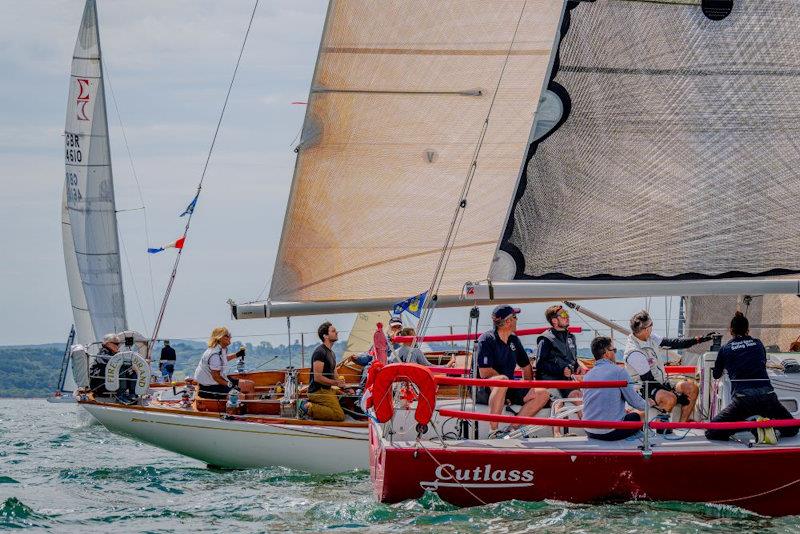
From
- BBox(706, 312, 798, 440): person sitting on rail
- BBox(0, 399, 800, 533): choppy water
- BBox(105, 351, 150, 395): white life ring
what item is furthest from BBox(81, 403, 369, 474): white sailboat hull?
BBox(706, 312, 798, 440): person sitting on rail

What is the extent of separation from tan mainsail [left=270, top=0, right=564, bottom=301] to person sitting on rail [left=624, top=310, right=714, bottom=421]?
148 inches

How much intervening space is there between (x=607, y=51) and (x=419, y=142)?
4.26 m

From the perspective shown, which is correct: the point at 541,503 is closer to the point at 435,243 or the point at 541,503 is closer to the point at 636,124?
the point at 636,124

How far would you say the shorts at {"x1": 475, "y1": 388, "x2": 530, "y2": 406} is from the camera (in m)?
12.2

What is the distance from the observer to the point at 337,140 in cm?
1562

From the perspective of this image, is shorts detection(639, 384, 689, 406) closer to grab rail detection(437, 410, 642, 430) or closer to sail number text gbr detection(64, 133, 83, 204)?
grab rail detection(437, 410, 642, 430)

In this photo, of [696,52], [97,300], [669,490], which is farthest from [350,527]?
[97,300]

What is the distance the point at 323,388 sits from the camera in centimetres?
1476

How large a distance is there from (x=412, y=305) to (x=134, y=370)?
15.5ft

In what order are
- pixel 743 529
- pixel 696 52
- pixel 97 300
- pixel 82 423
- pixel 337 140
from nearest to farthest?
pixel 743 529 → pixel 696 52 → pixel 337 140 → pixel 82 423 → pixel 97 300

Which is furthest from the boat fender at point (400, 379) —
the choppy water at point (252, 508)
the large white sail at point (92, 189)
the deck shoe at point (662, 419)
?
the large white sail at point (92, 189)

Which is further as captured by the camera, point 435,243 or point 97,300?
point 97,300

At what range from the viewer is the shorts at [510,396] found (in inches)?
479

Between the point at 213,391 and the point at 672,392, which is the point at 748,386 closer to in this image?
the point at 672,392
